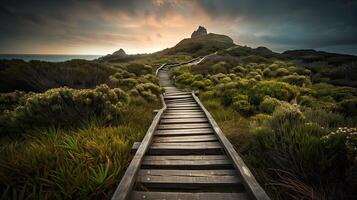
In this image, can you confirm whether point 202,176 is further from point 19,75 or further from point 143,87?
point 19,75

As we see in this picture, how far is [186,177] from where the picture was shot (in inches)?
112

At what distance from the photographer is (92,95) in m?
5.23

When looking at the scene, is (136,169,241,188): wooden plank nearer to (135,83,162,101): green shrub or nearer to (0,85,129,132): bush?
(0,85,129,132): bush

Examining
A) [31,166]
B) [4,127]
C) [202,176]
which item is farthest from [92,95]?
[202,176]

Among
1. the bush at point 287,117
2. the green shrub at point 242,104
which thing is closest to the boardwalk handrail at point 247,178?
the bush at point 287,117

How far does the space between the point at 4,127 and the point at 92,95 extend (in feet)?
7.77

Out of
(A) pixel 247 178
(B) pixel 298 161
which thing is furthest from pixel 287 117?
(A) pixel 247 178

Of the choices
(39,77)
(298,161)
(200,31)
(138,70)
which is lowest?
(298,161)

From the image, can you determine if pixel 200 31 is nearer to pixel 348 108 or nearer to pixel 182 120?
pixel 348 108

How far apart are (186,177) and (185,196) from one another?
0.39 meters

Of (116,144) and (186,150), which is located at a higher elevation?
(116,144)

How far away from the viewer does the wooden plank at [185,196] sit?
2.44 meters

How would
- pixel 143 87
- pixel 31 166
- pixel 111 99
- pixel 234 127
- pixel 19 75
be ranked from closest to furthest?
1. pixel 31 166
2. pixel 234 127
3. pixel 111 99
4. pixel 19 75
5. pixel 143 87

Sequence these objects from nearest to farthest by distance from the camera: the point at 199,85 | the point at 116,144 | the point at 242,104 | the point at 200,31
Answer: the point at 116,144 → the point at 242,104 → the point at 199,85 → the point at 200,31
